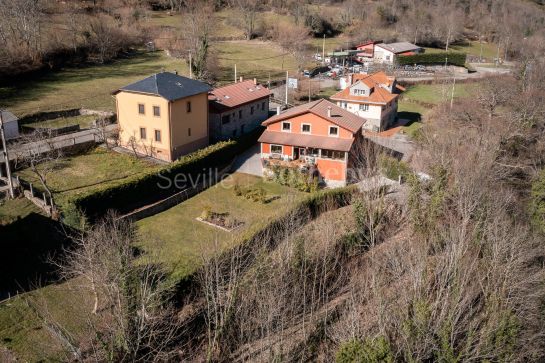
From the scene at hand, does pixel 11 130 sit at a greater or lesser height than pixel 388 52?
lesser

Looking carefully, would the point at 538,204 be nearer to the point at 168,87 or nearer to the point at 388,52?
the point at 168,87

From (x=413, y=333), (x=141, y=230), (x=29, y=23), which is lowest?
(x=141, y=230)

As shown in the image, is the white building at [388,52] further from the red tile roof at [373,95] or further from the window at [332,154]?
the window at [332,154]

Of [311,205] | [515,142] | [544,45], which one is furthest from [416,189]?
[544,45]

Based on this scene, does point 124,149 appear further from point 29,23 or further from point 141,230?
point 29,23

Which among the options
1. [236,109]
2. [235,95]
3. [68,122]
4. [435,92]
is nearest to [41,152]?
[68,122]

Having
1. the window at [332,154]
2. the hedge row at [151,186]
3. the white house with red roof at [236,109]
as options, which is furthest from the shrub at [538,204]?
the white house with red roof at [236,109]
